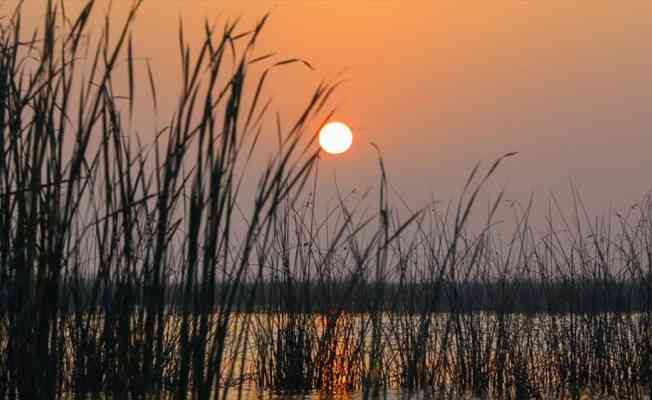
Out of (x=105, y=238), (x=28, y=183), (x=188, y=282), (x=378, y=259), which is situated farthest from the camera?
(x=28, y=183)

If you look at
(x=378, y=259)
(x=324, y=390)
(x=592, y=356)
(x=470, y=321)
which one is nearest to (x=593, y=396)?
(x=592, y=356)

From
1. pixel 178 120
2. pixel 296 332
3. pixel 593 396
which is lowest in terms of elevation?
pixel 593 396

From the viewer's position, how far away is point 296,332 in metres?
4.37

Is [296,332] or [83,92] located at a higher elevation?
[83,92]

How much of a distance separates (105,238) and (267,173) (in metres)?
0.37

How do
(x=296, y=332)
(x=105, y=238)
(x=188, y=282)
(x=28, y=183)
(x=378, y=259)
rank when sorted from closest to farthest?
(x=188, y=282), (x=378, y=259), (x=105, y=238), (x=28, y=183), (x=296, y=332)

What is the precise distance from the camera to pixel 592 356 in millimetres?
4562

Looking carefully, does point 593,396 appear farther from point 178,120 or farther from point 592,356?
point 178,120

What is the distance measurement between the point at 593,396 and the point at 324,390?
1216 millimetres

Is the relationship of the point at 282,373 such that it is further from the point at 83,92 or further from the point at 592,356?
the point at 83,92

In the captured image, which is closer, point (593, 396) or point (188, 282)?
point (188, 282)

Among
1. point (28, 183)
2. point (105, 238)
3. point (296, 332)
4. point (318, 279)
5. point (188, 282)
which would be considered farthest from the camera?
point (296, 332)

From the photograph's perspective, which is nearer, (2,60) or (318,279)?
(2,60)

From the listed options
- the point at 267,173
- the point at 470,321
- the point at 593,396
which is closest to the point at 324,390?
the point at 470,321
